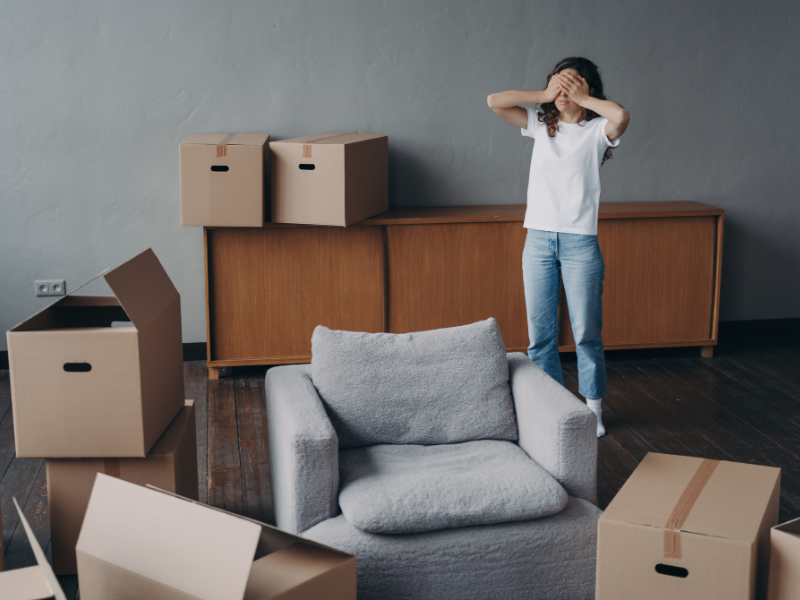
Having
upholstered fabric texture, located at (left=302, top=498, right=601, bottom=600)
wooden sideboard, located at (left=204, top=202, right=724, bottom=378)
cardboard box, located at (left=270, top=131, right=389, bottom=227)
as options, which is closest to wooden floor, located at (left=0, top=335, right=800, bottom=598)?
wooden sideboard, located at (left=204, top=202, right=724, bottom=378)

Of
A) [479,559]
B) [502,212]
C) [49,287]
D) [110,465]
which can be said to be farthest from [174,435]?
[502,212]

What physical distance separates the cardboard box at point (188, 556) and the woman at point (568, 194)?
1.70m

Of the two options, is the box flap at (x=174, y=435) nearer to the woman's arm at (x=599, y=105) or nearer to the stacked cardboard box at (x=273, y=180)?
the stacked cardboard box at (x=273, y=180)

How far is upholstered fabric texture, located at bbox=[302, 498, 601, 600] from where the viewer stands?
1.82m

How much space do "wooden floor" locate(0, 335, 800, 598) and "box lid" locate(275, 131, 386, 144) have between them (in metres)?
1.20

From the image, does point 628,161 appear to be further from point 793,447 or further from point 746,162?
point 793,447

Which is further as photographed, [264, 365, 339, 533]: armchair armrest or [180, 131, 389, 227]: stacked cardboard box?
[180, 131, 389, 227]: stacked cardboard box

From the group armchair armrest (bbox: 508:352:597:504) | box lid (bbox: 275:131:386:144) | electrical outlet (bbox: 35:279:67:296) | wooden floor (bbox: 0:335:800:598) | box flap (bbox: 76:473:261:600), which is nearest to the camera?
→ box flap (bbox: 76:473:261:600)

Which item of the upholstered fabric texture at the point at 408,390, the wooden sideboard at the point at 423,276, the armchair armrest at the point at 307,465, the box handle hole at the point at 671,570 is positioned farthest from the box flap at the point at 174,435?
the wooden sideboard at the point at 423,276

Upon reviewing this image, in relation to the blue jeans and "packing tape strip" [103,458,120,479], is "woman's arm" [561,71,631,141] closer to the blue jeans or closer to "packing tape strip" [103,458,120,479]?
the blue jeans

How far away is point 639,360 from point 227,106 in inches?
100

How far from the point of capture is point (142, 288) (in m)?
2.03

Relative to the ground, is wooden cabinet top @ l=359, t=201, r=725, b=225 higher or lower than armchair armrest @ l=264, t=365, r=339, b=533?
higher

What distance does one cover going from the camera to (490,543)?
1861mm
